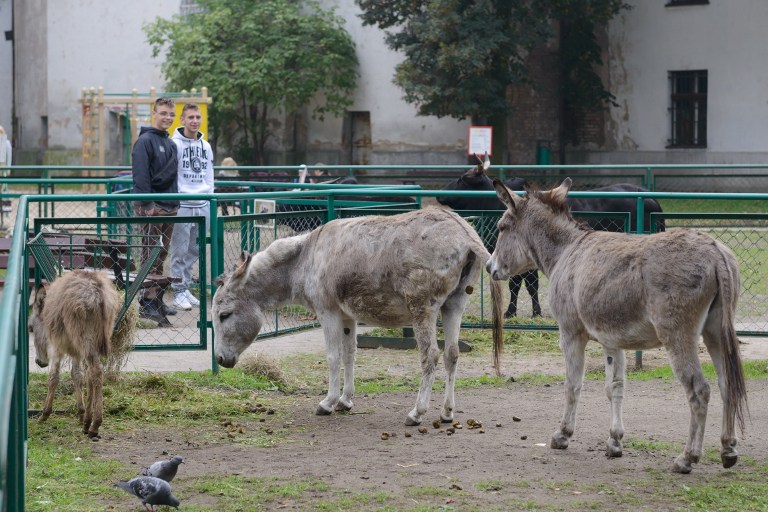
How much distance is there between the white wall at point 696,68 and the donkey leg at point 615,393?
26173 millimetres

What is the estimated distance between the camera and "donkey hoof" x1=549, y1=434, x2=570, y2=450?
24.5ft

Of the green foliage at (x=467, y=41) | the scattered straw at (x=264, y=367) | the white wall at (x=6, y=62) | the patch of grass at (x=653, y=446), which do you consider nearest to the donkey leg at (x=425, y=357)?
the patch of grass at (x=653, y=446)

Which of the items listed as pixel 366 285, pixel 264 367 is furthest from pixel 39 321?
pixel 366 285

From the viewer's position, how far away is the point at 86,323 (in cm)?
749

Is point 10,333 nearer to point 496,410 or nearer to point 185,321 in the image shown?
point 496,410

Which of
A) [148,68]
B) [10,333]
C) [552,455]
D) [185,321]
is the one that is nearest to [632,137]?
[148,68]

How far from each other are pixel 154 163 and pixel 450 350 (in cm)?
497

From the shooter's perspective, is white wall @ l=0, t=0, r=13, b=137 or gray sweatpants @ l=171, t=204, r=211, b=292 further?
white wall @ l=0, t=0, r=13, b=137

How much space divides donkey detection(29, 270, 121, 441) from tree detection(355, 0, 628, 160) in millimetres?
23197

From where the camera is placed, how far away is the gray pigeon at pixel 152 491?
6000mm

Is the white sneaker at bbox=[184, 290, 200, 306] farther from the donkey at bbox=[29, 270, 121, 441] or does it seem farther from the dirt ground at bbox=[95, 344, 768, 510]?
the donkey at bbox=[29, 270, 121, 441]

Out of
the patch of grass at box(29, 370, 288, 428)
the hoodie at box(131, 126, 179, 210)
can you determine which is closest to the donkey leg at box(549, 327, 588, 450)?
the patch of grass at box(29, 370, 288, 428)

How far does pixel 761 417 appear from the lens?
8.38 m

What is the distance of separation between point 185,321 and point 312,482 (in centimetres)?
413
